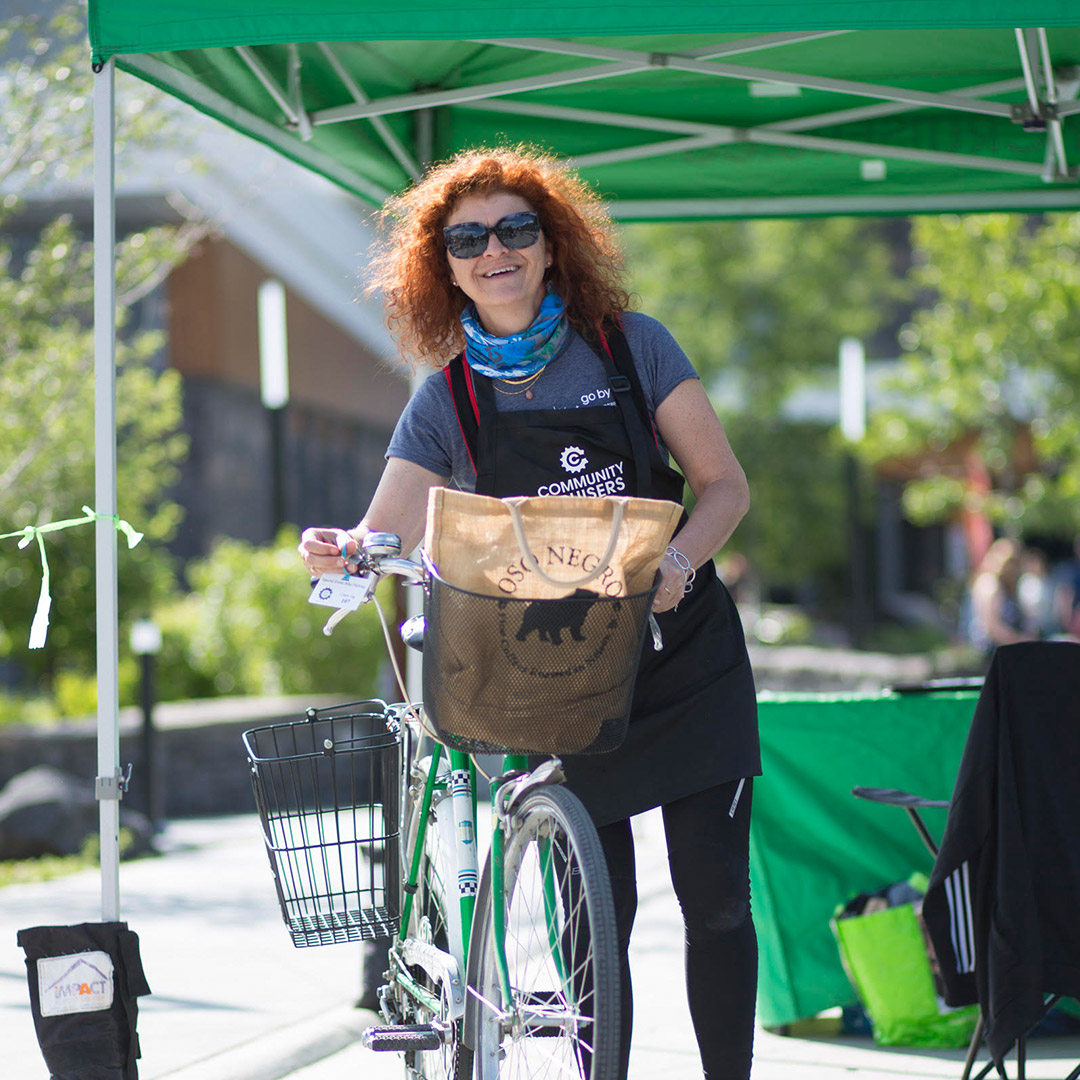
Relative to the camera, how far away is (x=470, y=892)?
2.90m

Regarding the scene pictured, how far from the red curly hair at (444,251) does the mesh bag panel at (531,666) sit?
0.83 metres

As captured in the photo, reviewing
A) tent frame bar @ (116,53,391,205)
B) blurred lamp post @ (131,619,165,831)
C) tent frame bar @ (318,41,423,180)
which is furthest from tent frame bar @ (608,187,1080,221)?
blurred lamp post @ (131,619,165,831)

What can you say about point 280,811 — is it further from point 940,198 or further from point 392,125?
point 940,198

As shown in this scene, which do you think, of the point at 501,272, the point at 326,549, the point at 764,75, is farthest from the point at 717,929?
the point at 764,75

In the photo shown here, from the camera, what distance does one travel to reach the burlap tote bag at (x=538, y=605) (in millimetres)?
2482

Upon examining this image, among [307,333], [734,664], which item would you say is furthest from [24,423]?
[307,333]

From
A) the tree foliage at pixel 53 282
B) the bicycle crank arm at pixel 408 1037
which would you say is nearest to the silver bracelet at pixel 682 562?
→ the bicycle crank arm at pixel 408 1037

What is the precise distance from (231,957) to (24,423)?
4.03 meters

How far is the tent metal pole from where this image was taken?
334 cm

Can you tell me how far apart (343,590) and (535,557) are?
51 cm

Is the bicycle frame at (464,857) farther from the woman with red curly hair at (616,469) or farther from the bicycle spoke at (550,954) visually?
the woman with red curly hair at (616,469)

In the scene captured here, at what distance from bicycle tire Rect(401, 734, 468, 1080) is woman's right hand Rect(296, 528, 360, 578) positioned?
Answer: 0.52 meters

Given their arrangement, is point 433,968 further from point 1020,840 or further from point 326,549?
point 1020,840

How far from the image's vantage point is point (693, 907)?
116 inches
